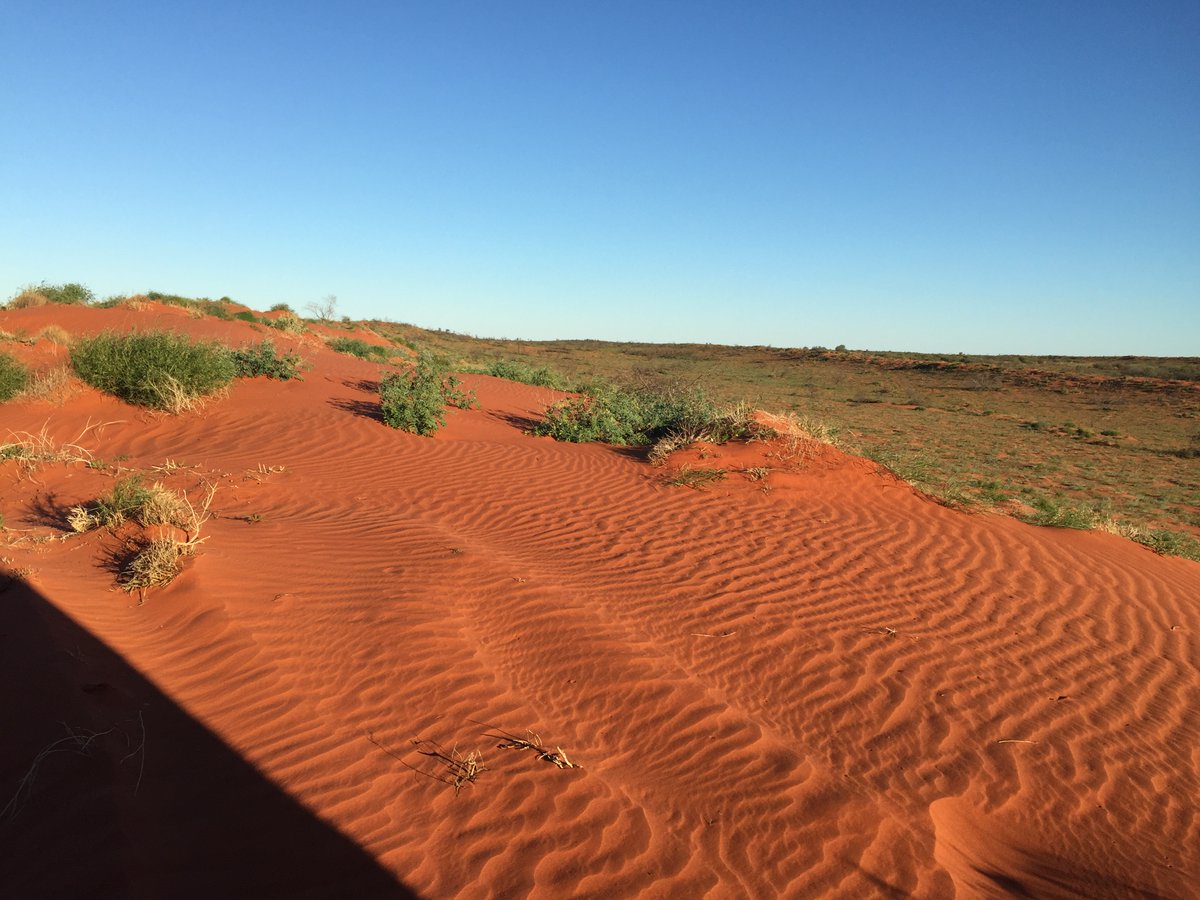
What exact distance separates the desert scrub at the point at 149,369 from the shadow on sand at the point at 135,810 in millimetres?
8350

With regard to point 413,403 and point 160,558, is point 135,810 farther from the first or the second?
point 413,403

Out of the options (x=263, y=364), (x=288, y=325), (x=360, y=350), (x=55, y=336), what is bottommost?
(x=263, y=364)

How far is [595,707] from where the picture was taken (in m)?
3.99

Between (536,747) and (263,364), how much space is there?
40.4 ft

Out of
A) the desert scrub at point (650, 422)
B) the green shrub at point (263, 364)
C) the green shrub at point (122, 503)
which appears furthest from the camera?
the green shrub at point (263, 364)

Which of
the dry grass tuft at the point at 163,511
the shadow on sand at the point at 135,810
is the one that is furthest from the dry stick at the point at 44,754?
the dry grass tuft at the point at 163,511

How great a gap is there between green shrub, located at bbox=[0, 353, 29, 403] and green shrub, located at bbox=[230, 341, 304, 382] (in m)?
3.20

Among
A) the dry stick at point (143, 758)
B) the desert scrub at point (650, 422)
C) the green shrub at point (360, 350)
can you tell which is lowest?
the dry stick at point (143, 758)

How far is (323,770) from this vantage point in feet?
10.8

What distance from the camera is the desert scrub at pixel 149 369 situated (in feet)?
36.0

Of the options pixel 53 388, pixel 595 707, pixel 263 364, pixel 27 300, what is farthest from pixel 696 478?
pixel 27 300

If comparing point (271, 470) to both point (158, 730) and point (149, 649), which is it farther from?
point (158, 730)

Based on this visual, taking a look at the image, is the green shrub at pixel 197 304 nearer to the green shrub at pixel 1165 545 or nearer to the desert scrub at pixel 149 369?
the desert scrub at pixel 149 369

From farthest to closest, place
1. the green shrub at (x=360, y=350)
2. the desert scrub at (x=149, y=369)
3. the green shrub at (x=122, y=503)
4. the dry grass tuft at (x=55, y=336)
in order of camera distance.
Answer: the green shrub at (x=360, y=350) < the dry grass tuft at (x=55, y=336) < the desert scrub at (x=149, y=369) < the green shrub at (x=122, y=503)
